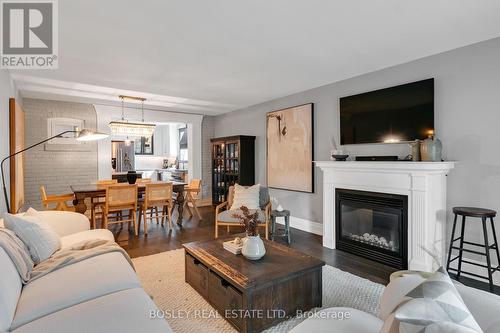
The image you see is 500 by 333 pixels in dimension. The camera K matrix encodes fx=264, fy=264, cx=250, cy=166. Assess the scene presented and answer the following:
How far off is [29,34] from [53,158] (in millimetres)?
3651

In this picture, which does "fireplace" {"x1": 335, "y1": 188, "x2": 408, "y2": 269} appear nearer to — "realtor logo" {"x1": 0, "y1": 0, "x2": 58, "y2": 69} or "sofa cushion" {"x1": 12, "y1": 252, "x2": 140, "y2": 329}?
"sofa cushion" {"x1": 12, "y1": 252, "x2": 140, "y2": 329}

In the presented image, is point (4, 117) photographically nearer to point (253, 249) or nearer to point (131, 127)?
point (131, 127)

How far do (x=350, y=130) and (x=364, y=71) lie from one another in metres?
0.84

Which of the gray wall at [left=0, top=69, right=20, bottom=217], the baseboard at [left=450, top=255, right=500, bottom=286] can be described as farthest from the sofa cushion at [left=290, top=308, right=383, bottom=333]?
the gray wall at [left=0, top=69, right=20, bottom=217]

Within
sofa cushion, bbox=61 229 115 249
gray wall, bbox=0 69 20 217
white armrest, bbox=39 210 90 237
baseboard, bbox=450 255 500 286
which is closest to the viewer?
sofa cushion, bbox=61 229 115 249

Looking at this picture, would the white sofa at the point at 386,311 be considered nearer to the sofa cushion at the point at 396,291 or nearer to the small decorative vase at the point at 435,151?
the sofa cushion at the point at 396,291

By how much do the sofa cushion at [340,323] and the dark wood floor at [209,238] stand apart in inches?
63.7

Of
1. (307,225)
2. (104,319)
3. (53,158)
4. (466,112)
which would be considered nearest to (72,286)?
(104,319)

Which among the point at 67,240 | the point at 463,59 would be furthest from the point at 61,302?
the point at 463,59

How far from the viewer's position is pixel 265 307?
6.46ft

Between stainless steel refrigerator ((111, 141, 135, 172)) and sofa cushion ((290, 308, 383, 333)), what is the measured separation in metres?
8.63

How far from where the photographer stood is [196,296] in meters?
2.45

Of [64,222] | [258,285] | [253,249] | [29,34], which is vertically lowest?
[258,285]

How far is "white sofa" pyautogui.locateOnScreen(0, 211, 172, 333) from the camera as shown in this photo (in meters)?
1.30
